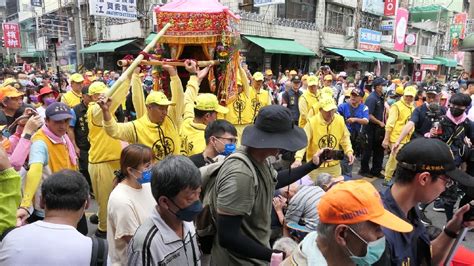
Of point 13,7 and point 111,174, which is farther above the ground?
point 13,7

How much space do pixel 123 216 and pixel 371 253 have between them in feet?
5.17

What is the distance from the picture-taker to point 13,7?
134 ft

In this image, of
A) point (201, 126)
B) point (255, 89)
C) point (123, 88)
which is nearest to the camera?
point (123, 88)

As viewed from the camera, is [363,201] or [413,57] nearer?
[363,201]

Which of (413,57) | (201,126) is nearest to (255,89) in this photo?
(201,126)

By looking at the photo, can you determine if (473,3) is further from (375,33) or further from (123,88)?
(123,88)

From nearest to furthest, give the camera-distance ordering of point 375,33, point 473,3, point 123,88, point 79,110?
point 123,88 < point 79,110 < point 473,3 < point 375,33

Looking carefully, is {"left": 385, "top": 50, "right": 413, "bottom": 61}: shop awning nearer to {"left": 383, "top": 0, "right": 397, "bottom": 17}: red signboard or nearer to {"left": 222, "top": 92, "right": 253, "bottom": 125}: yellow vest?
{"left": 383, "top": 0, "right": 397, "bottom": 17}: red signboard

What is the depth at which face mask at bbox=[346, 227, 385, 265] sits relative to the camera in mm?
1516

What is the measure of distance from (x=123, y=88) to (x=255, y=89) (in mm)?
3231

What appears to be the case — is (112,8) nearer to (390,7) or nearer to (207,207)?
(207,207)

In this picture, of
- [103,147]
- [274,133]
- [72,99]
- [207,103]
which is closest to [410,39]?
[72,99]

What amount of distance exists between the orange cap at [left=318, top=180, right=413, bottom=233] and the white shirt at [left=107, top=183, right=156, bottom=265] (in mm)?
1379

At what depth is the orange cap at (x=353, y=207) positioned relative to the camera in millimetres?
1479
